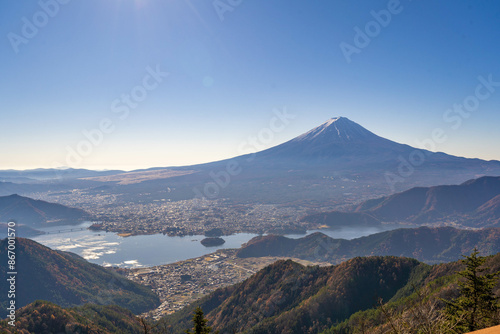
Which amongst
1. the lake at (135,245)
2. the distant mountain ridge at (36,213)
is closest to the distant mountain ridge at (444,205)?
the lake at (135,245)

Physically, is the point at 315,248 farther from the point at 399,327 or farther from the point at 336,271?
the point at 399,327

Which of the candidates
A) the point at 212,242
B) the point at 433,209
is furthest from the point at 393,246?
the point at 433,209

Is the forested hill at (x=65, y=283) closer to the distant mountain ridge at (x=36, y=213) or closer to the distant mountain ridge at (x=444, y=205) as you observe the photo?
the distant mountain ridge at (x=36, y=213)

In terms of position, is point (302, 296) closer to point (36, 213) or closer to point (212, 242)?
point (212, 242)

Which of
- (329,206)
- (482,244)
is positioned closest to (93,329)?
(482,244)

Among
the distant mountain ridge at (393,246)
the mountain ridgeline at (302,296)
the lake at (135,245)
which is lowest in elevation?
the lake at (135,245)
